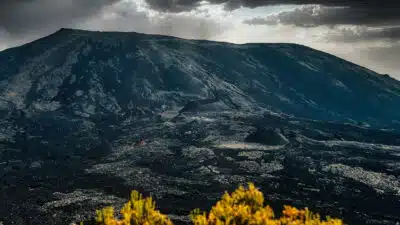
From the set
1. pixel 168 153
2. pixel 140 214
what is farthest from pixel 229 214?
pixel 168 153

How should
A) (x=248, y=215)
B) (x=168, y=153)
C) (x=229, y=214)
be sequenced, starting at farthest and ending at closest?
1. (x=168, y=153)
2. (x=229, y=214)
3. (x=248, y=215)

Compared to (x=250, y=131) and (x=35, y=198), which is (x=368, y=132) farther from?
(x=35, y=198)

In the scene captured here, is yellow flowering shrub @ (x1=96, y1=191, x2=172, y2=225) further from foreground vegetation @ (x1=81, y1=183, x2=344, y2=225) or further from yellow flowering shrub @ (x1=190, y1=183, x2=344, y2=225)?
yellow flowering shrub @ (x1=190, y1=183, x2=344, y2=225)

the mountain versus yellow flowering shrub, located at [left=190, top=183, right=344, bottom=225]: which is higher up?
yellow flowering shrub, located at [left=190, top=183, right=344, bottom=225]

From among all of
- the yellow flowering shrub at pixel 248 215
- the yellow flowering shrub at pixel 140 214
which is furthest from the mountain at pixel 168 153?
the yellow flowering shrub at pixel 140 214

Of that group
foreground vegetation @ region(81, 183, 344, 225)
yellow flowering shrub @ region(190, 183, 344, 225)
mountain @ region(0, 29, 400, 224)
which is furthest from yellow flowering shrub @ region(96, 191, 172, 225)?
mountain @ region(0, 29, 400, 224)

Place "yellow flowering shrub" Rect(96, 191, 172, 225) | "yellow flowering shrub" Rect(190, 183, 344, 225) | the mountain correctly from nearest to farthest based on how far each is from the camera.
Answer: "yellow flowering shrub" Rect(190, 183, 344, 225)
"yellow flowering shrub" Rect(96, 191, 172, 225)
the mountain

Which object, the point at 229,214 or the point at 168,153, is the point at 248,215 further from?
the point at 168,153

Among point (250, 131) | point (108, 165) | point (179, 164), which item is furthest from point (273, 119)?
point (108, 165)

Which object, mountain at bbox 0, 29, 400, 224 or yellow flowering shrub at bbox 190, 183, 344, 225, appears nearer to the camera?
yellow flowering shrub at bbox 190, 183, 344, 225

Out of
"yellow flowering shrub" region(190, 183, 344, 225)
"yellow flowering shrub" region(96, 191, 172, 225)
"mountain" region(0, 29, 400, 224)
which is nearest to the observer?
"yellow flowering shrub" region(190, 183, 344, 225)
